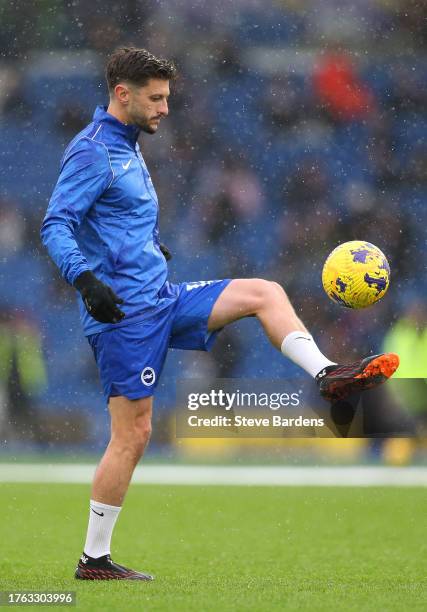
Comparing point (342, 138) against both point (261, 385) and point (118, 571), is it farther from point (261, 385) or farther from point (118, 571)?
point (118, 571)

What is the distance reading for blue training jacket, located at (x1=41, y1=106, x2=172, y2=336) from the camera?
13.2 ft

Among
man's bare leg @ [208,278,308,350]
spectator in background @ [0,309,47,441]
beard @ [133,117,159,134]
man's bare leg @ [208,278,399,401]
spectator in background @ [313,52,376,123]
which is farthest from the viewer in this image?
spectator in background @ [313,52,376,123]

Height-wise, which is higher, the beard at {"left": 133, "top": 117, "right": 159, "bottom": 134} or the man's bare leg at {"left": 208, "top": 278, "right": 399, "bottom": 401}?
the beard at {"left": 133, "top": 117, "right": 159, "bottom": 134}

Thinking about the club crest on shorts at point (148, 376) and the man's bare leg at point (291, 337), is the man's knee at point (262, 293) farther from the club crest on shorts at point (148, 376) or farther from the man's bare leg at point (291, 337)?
the club crest on shorts at point (148, 376)

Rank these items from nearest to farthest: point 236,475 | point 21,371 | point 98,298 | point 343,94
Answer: point 98,298 < point 236,475 < point 21,371 < point 343,94

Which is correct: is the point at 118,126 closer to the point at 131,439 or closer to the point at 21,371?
the point at 131,439

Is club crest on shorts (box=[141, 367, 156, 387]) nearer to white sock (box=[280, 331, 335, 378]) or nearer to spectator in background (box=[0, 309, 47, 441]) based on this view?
white sock (box=[280, 331, 335, 378])

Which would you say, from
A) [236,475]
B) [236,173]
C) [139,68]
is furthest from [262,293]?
[236,173]

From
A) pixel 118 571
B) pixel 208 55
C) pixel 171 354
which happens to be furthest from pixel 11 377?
pixel 118 571

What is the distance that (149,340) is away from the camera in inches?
165

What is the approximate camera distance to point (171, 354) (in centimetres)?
1187

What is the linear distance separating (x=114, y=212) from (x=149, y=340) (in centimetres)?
49

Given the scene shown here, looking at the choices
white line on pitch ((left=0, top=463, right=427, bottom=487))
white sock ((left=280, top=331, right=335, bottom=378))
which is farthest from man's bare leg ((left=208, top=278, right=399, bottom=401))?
white line on pitch ((left=0, top=463, right=427, bottom=487))

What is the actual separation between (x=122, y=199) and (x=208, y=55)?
911 centimetres
